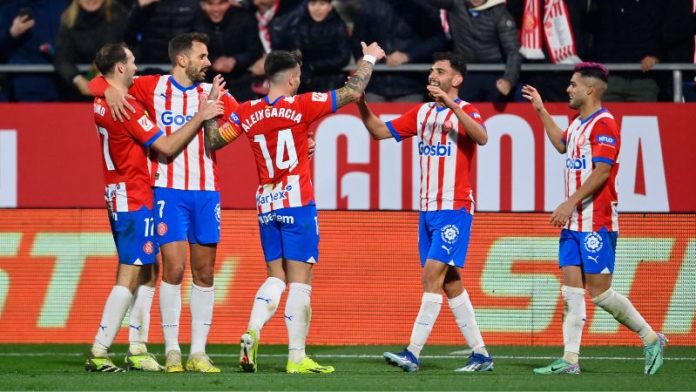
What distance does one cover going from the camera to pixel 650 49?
14047 mm

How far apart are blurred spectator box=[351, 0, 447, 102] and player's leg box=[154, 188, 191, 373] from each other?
5054 millimetres

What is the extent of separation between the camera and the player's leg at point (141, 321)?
9.76 meters

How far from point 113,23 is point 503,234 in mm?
5151

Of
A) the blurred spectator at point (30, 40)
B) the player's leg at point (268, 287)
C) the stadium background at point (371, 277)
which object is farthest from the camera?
the blurred spectator at point (30, 40)

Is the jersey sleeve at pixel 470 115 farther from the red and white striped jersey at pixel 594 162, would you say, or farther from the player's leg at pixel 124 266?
the player's leg at pixel 124 266

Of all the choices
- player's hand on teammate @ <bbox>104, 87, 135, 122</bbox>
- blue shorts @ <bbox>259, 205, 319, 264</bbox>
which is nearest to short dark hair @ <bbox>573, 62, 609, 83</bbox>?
blue shorts @ <bbox>259, 205, 319, 264</bbox>

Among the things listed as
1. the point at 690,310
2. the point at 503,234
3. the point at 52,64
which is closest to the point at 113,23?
the point at 52,64

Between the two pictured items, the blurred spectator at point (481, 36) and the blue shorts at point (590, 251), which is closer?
the blue shorts at point (590, 251)

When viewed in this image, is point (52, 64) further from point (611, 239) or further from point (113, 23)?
point (611, 239)

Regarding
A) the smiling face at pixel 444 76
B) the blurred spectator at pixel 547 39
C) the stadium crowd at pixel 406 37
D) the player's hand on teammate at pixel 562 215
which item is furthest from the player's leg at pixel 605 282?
the blurred spectator at pixel 547 39

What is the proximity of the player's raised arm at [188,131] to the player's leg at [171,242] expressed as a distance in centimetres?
31

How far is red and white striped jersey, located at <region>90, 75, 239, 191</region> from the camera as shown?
31.3ft

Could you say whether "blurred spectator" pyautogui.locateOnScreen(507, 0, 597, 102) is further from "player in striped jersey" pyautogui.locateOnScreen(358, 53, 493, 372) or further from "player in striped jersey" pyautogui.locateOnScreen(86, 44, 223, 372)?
"player in striped jersey" pyautogui.locateOnScreen(86, 44, 223, 372)

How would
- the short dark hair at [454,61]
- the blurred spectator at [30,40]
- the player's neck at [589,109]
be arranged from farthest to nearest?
the blurred spectator at [30,40] → the short dark hair at [454,61] → the player's neck at [589,109]
